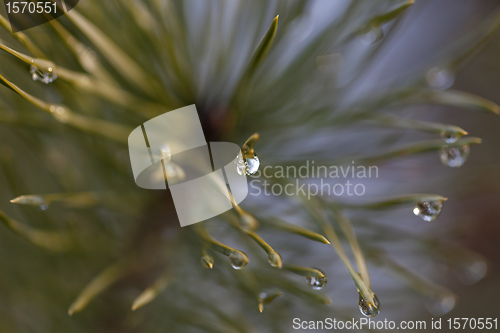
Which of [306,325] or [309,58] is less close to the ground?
[309,58]

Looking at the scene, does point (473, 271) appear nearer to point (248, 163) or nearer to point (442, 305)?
point (442, 305)

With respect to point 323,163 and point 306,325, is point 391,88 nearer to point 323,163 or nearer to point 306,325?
point 323,163

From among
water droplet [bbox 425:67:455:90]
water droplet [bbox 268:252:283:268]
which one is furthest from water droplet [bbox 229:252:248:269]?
water droplet [bbox 425:67:455:90]

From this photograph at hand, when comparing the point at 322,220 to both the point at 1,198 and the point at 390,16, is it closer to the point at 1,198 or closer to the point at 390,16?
the point at 390,16

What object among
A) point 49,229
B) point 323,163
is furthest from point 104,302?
point 323,163

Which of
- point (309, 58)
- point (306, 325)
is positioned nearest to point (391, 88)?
point (309, 58)

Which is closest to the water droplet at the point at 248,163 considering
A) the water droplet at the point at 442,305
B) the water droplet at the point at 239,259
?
the water droplet at the point at 239,259

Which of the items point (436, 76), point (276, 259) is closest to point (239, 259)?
point (276, 259)

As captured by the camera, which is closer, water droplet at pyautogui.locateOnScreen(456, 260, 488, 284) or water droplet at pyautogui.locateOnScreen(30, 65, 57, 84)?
water droplet at pyautogui.locateOnScreen(30, 65, 57, 84)

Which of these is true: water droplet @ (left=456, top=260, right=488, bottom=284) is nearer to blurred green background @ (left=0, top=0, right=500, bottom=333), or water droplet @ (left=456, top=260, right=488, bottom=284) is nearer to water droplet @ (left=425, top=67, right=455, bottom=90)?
blurred green background @ (left=0, top=0, right=500, bottom=333)
